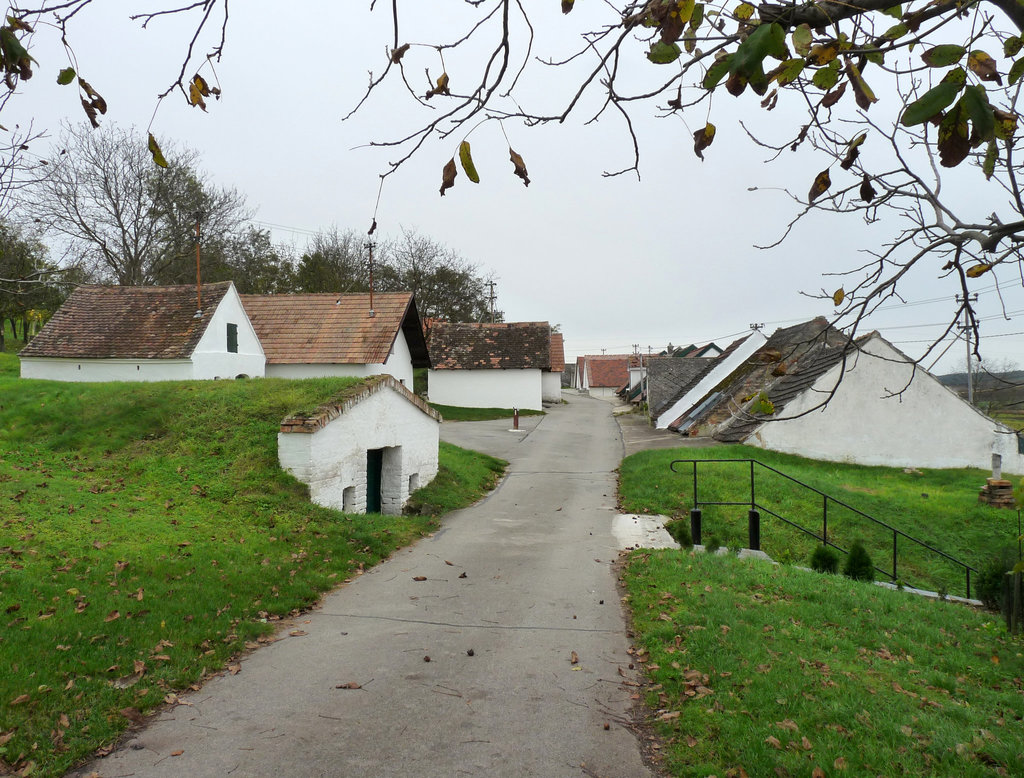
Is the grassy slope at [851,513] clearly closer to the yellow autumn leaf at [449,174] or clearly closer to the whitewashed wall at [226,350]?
the yellow autumn leaf at [449,174]

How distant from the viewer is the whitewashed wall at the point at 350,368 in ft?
91.6

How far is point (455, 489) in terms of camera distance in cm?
1545

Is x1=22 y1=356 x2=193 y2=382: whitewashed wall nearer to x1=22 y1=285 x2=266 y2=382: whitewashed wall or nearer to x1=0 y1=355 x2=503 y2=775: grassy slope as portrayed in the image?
x1=22 y1=285 x2=266 y2=382: whitewashed wall

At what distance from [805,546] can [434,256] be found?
144 feet

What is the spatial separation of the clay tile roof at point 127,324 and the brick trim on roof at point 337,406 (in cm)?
1398

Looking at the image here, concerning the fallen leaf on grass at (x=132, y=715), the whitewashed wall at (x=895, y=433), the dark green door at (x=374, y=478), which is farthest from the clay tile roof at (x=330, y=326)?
the fallen leaf on grass at (x=132, y=715)

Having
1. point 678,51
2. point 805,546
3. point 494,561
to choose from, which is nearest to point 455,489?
point 494,561

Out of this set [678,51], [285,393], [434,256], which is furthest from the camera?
[434,256]

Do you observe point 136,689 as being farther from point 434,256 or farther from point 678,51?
point 434,256

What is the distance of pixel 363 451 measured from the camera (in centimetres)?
1238

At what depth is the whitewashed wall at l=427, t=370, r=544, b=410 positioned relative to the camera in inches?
1673

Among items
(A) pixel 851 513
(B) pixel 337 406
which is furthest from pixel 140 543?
(A) pixel 851 513

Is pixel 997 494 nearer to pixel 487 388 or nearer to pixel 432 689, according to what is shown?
pixel 432 689

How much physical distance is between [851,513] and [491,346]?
30340mm
